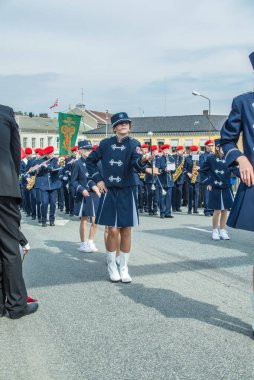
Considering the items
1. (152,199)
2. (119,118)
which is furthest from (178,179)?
(119,118)

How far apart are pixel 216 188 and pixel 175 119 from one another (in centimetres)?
8021

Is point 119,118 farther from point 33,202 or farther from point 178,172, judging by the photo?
point 178,172

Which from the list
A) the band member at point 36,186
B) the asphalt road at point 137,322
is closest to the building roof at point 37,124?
the band member at point 36,186

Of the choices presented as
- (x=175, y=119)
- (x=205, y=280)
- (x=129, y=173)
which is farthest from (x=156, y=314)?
(x=175, y=119)

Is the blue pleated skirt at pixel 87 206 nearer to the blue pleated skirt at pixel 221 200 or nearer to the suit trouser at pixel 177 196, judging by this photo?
the blue pleated skirt at pixel 221 200

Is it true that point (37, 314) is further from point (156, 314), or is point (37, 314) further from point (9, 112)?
point (9, 112)

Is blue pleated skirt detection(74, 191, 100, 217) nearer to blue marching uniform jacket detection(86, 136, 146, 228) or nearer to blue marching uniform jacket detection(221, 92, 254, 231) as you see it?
blue marching uniform jacket detection(86, 136, 146, 228)

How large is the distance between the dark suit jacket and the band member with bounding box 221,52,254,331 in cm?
194

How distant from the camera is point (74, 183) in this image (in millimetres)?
9414

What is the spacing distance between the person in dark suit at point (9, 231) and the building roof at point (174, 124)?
78.3m

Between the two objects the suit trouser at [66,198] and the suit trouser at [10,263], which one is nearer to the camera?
the suit trouser at [10,263]

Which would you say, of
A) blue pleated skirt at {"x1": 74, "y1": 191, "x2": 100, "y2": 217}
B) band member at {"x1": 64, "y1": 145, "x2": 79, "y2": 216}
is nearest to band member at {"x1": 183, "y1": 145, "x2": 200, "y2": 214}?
band member at {"x1": 64, "y1": 145, "x2": 79, "y2": 216}

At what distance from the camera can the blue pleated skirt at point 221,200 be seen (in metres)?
10.2

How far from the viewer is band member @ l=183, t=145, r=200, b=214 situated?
17766 mm
